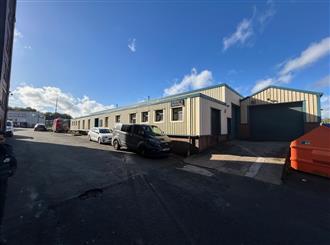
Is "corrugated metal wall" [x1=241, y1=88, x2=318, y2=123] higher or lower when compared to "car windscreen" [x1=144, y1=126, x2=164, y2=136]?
higher

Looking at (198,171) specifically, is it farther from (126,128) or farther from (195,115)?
(126,128)

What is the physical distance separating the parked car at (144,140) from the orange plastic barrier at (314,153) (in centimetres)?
619

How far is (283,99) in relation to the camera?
47.1ft

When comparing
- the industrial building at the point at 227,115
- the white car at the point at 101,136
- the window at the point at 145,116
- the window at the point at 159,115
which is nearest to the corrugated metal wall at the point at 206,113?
the industrial building at the point at 227,115

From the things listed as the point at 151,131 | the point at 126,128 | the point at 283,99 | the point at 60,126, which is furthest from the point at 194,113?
the point at 60,126

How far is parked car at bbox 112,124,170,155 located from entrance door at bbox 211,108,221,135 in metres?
4.06

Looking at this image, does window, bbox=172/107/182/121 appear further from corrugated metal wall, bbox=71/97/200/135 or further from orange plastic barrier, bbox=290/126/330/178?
orange plastic barrier, bbox=290/126/330/178

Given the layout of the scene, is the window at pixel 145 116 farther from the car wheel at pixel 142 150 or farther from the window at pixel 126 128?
the car wheel at pixel 142 150

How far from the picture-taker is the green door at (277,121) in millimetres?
13742

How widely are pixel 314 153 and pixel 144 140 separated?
7.78 metres

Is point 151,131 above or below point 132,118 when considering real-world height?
below

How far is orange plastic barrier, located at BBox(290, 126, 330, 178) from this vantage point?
20.7 feet

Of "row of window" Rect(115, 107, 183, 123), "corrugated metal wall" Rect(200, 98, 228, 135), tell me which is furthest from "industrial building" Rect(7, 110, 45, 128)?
"corrugated metal wall" Rect(200, 98, 228, 135)

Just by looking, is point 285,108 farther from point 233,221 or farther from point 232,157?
point 233,221
